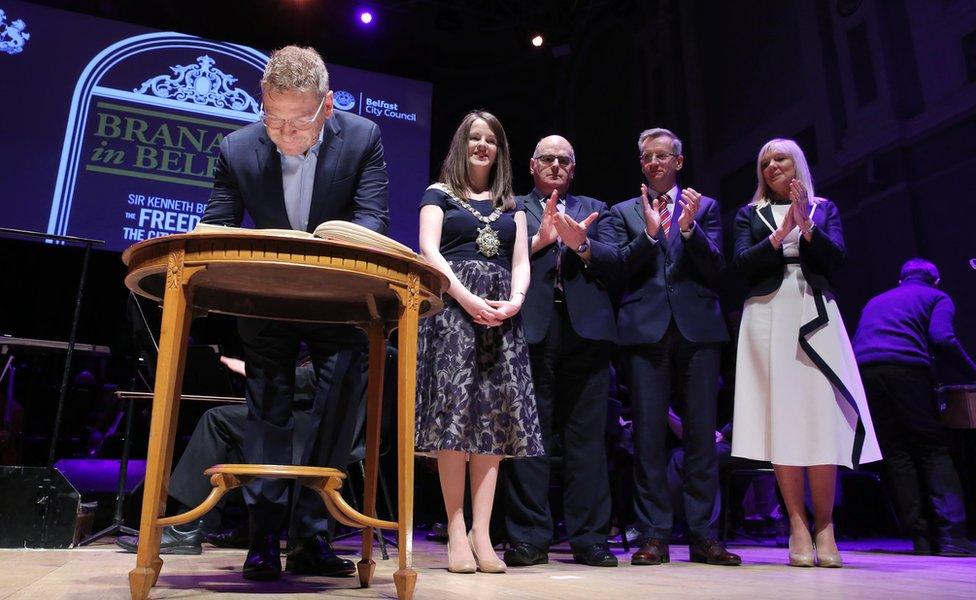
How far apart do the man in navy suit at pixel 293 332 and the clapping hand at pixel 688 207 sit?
1258 mm

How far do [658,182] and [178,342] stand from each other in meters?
2.14

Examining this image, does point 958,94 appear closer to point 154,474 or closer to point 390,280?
point 390,280

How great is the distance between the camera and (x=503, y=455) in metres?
2.28

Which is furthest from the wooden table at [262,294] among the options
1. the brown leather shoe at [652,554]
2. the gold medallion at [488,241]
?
the brown leather shoe at [652,554]

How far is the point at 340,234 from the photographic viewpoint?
155cm

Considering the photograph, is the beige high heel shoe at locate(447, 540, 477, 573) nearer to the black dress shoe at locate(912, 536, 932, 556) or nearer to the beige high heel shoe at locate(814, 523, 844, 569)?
the beige high heel shoe at locate(814, 523, 844, 569)

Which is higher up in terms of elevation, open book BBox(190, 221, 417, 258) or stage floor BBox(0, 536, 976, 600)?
open book BBox(190, 221, 417, 258)

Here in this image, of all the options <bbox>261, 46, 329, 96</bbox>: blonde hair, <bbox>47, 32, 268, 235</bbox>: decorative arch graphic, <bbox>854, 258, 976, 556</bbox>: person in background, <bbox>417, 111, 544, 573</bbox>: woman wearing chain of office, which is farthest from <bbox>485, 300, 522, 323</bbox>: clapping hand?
<bbox>47, 32, 268, 235</bbox>: decorative arch graphic

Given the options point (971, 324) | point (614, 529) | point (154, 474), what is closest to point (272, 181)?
point (154, 474)

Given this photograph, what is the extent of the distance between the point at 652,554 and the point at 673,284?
1.00 metres

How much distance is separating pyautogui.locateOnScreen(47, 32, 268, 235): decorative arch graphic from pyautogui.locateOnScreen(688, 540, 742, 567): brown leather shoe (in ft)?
14.6

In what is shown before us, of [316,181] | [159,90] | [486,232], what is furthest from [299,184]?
[159,90]

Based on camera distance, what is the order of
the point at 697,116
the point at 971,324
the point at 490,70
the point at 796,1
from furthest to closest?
the point at 490,70 → the point at 697,116 → the point at 796,1 → the point at 971,324

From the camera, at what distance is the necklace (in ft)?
8.13
